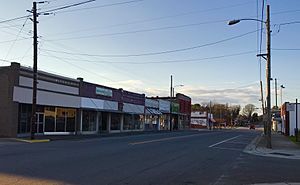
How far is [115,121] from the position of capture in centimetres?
5553

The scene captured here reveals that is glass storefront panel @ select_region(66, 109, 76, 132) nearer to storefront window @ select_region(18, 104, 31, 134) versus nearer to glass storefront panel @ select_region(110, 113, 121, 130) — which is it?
storefront window @ select_region(18, 104, 31, 134)

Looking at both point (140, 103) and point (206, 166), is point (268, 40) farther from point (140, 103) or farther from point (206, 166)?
point (140, 103)

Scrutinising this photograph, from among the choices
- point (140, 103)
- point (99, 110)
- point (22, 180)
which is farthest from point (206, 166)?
point (140, 103)

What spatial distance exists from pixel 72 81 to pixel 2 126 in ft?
37.4

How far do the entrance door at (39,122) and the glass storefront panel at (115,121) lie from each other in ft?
56.2

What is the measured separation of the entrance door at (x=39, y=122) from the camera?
121 feet

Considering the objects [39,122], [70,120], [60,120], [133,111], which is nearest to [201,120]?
[133,111]

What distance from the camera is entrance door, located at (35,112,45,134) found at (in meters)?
36.9

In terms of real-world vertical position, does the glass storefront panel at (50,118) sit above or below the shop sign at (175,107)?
below

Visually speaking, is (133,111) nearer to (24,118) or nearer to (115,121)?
(115,121)

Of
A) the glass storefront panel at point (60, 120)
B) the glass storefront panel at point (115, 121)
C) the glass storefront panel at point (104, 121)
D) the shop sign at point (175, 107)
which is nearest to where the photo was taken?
the glass storefront panel at point (60, 120)

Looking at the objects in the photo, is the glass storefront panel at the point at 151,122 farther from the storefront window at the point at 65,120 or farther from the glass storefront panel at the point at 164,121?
the storefront window at the point at 65,120

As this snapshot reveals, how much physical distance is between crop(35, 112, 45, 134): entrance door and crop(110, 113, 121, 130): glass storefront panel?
Result: 1714cm

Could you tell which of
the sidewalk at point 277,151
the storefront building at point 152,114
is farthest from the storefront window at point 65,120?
the storefront building at point 152,114
